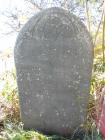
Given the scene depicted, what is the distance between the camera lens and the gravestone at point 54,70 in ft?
9.00

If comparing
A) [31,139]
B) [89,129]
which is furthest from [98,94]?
[31,139]

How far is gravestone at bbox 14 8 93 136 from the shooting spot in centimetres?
274

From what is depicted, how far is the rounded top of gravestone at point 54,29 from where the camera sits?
107 inches

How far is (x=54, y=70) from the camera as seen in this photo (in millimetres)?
2797

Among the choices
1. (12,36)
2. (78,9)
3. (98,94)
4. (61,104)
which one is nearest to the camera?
(61,104)

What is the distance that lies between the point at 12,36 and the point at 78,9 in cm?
145

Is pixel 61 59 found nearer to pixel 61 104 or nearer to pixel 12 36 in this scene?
pixel 61 104

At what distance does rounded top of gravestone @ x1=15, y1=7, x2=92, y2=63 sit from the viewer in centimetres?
272

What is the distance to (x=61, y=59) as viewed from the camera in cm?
277

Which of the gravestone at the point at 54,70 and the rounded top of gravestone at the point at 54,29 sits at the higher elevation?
the rounded top of gravestone at the point at 54,29

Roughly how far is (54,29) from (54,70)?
0.30m

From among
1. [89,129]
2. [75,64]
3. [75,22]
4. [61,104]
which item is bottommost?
[89,129]

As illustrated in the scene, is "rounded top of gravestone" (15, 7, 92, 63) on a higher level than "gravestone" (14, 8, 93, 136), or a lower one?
higher

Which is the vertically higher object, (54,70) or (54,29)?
(54,29)
